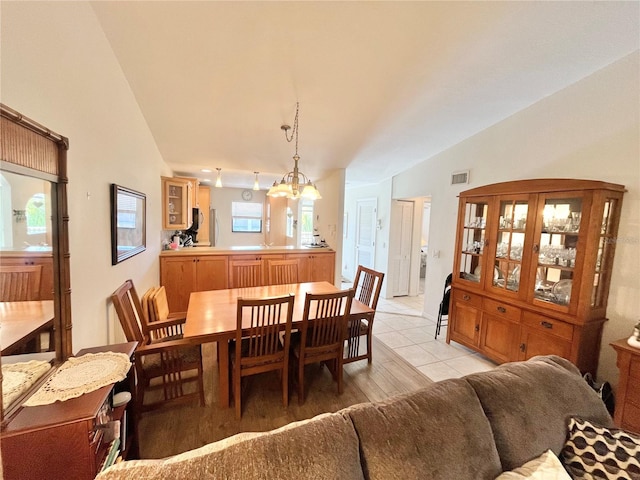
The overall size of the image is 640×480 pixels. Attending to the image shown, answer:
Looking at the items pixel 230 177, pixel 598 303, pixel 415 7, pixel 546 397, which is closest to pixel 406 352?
pixel 598 303

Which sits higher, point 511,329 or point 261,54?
point 261,54

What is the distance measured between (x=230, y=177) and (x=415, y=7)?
4.18 metres


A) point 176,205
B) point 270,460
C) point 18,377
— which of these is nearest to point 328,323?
point 270,460

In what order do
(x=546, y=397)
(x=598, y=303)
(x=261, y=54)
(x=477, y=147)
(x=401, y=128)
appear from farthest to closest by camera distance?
1. (x=477, y=147)
2. (x=401, y=128)
3. (x=598, y=303)
4. (x=261, y=54)
5. (x=546, y=397)

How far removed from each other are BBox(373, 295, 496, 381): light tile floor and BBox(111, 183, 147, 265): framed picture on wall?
2989 millimetres

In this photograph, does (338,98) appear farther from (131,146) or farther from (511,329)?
(511,329)

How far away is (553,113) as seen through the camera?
262 cm

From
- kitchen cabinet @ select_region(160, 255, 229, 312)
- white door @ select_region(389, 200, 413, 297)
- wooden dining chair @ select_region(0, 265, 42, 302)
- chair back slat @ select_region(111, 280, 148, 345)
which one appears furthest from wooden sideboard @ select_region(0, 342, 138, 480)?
white door @ select_region(389, 200, 413, 297)

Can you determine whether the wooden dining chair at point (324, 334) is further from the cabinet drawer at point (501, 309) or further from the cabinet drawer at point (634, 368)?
the cabinet drawer at point (634, 368)

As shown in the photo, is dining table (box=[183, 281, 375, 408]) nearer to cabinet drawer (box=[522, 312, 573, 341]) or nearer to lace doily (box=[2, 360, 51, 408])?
lace doily (box=[2, 360, 51, 408])

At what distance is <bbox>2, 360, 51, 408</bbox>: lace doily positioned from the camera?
0.93 meters

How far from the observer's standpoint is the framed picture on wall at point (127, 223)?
1910 millimetres

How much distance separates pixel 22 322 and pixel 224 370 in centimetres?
134

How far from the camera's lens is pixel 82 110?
1491 millimetres
